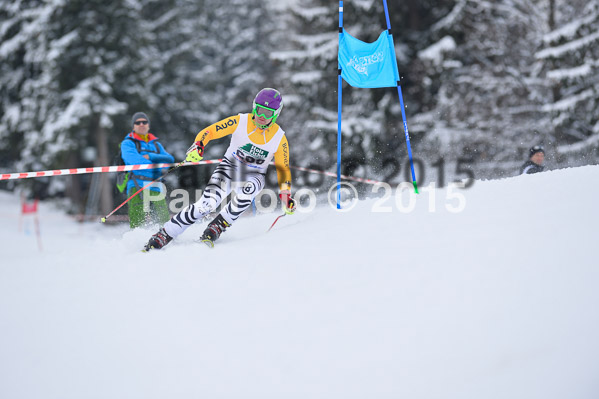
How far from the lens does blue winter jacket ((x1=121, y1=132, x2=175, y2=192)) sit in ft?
22.8

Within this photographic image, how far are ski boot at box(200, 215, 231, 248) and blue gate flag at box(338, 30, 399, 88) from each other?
8.18ft

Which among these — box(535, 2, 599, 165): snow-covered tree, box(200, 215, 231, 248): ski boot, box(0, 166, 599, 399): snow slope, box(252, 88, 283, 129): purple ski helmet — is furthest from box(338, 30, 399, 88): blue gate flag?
box(535, 2, 599, 165): snow-covered tree

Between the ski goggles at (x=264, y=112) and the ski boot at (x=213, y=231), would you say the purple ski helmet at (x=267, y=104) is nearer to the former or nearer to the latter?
the ski goggles at (x=264, y=112)

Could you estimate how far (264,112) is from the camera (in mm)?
5418

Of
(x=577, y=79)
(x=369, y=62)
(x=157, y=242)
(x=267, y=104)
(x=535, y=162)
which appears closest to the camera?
(x=267, y=104)

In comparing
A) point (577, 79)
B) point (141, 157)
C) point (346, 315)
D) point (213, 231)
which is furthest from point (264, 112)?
point (577, 79)

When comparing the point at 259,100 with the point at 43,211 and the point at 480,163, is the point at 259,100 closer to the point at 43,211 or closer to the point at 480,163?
the point at 480,163

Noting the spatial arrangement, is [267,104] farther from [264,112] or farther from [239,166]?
[239,166]

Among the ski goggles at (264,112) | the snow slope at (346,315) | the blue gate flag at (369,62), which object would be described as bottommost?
the snow slope at (346,315)

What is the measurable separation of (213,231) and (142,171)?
205 centimetres

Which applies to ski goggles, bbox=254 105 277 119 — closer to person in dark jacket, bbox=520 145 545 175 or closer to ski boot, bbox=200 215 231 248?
ski boot, bbox=200 215 231 248

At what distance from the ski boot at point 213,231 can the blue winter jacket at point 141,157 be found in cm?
176

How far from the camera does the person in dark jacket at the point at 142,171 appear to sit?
6977mm

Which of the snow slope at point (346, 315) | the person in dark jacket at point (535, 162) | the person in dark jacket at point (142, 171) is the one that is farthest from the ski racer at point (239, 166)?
the person in dark jacket at point (535, 162)
